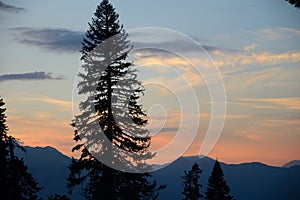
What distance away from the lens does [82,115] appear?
3133 centimetres

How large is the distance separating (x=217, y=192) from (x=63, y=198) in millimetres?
26446

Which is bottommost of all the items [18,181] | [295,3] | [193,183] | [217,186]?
[193,183]

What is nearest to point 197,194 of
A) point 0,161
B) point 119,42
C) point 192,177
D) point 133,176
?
point 192,177

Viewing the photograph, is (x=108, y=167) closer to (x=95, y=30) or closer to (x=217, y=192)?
(x=95, y=30)

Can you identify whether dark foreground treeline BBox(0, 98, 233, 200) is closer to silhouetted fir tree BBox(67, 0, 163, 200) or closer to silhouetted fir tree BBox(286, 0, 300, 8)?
silhouetted fir tree BBox(67, 0, 163, 200)

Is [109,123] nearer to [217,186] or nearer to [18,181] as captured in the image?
[18,181]

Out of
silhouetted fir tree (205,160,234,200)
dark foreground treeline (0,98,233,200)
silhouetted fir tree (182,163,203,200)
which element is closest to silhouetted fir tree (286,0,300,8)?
dark foreground treeline (0,98,233,200)

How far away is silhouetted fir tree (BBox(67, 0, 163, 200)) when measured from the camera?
31047 mm

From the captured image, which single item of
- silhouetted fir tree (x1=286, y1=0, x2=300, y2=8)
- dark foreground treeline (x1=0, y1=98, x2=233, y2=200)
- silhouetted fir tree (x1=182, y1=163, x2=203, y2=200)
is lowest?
silhouetted fir tree (x1=182, y1=163, x2=203, y2=200)

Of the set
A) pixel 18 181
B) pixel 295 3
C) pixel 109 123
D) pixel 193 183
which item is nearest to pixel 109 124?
pixel 109 123

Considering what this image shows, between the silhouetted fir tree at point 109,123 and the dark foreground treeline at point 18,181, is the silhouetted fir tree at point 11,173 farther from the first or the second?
the silhouetted fir tree at point 109,123

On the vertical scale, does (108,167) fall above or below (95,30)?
below

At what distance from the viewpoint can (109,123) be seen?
31125 mm

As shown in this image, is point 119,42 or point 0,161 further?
point 119,42
